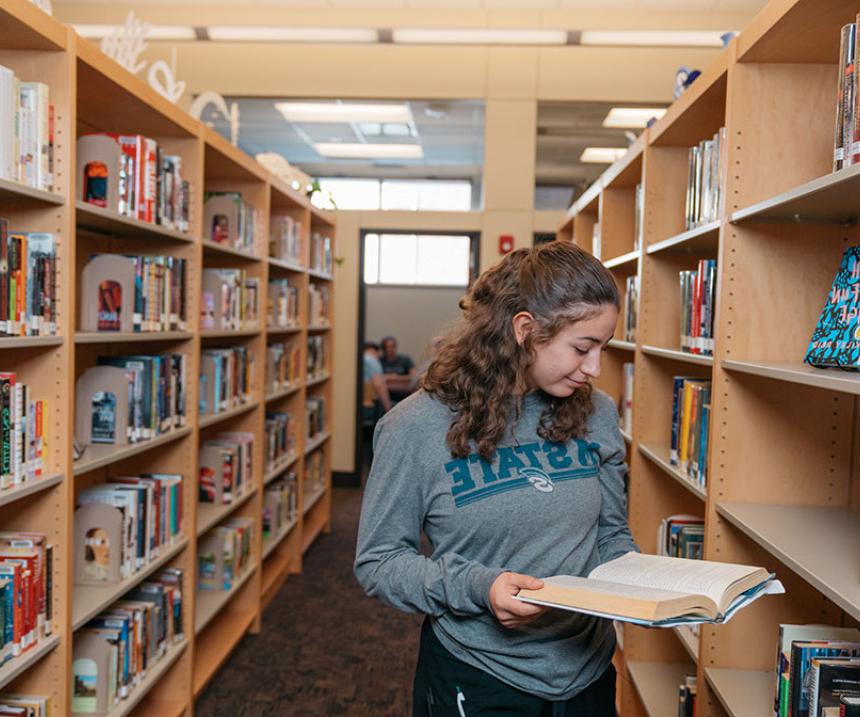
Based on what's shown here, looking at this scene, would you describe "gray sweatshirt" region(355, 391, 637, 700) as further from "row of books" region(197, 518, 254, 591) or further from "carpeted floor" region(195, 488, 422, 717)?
"row of books" region(197, 518, 254, 591)

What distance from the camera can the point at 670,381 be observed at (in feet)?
10.3

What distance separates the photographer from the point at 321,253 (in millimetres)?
5852

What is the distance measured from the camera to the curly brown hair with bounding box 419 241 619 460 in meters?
1.50

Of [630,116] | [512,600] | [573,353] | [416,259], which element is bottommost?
[512,600]

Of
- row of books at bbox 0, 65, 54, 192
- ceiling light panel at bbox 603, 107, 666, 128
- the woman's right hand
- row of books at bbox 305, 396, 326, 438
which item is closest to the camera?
the woman's right hand

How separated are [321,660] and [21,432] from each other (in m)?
2.25

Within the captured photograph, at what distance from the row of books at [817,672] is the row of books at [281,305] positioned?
322cm

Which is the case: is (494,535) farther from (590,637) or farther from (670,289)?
(670,289)

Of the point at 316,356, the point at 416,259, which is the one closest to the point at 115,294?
the point at 316,356

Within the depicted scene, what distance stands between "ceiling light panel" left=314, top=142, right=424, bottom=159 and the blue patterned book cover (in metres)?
8.50

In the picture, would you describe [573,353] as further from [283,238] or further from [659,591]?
[283,238]

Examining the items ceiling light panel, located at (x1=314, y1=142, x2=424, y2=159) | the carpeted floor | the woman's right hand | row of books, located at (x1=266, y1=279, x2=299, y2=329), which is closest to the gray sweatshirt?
the woman's right hand

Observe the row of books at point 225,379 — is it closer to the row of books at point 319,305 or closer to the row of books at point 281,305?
the row of books at point 281,305

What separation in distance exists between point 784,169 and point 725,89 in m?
0.32
